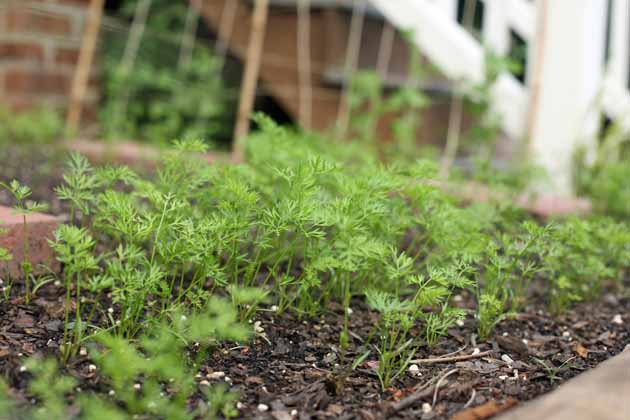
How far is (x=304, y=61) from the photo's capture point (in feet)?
14.2

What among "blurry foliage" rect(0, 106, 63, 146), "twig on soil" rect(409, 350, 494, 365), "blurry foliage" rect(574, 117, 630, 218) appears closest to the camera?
"twig on soil" rect(409, 350, 494, 365)

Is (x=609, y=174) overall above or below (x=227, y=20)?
below

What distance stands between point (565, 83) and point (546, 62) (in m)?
0.15

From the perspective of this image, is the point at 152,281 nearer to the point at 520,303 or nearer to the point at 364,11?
the point at 520,303

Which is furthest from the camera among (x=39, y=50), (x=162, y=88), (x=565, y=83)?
(x=162, y=88)

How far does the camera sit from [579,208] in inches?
131

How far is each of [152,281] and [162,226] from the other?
0.15m

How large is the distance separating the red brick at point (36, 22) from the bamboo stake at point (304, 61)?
4.25 feet

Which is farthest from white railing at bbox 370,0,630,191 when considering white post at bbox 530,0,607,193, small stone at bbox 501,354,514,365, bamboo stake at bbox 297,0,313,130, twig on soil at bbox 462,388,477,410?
twig on soil at bbox 462,388,477,410

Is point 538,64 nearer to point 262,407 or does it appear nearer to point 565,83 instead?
point 565,83

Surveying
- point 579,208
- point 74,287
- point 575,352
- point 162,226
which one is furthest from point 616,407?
point 579,208

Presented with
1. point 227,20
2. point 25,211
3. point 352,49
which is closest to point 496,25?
point 352,49

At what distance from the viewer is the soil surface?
4.86ft

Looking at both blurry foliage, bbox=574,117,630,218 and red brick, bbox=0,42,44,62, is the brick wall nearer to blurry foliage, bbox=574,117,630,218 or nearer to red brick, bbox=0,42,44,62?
red brick, bbox=0,42,44,62
